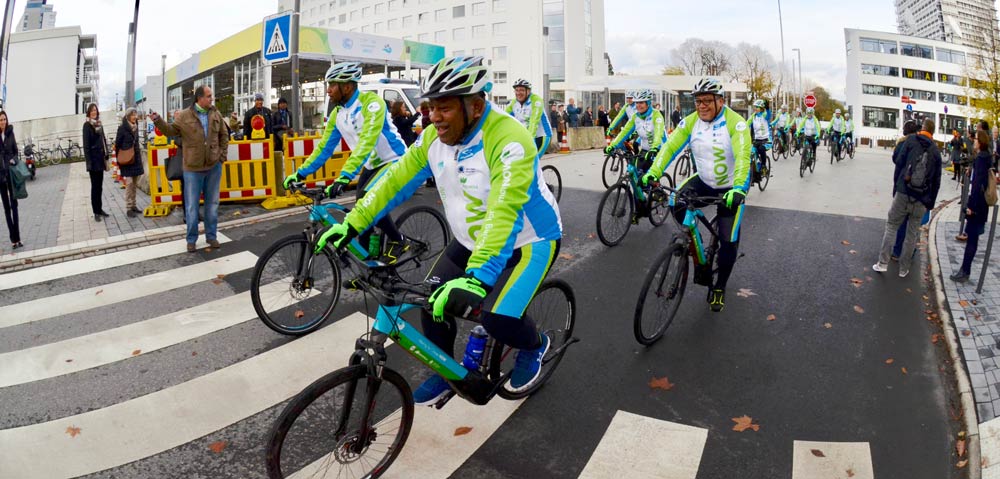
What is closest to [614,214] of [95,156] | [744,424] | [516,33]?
[744,424]

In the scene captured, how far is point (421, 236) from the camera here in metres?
7.08

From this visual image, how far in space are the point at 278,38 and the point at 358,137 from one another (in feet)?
22.3

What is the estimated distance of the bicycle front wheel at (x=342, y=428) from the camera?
2.95 meters

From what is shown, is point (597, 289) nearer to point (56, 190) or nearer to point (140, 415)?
point (140, 415)

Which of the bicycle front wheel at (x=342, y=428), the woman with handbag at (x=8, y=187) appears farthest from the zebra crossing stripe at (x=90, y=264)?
the bicycle front wheel at (x=342, y=428)

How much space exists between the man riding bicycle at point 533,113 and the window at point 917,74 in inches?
4318

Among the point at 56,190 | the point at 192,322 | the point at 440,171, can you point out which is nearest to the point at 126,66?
the point at 56,190

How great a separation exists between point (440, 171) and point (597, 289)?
146 inches

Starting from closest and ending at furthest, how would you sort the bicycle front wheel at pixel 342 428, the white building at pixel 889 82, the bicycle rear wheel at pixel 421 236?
the bicycle front wheel at pixel 342 428 < the bicycle rear wheel at pixel 421 236 < the white building at pixel 889 82

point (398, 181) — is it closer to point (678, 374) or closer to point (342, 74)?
point (678, 374)

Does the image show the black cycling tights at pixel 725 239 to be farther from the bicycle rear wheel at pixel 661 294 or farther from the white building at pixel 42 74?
the white building at pixel 42 74

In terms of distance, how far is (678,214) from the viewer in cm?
632

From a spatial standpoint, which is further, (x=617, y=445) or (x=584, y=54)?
(x=584, y=54)

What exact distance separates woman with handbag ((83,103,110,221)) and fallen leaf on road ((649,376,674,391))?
9.59m
